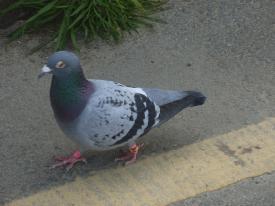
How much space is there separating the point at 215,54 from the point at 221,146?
3.59ft

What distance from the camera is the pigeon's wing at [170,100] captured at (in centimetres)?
414

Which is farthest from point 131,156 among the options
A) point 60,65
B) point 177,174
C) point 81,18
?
point 81,18

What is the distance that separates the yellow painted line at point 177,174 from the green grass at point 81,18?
4.72 ft

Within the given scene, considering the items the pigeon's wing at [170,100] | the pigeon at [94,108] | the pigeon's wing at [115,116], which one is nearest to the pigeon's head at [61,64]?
the pigeon at [94,108]

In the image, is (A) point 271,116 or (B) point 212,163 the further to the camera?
(A) point 271,116

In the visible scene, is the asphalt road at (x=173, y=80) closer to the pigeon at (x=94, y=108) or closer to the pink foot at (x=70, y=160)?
the pink foot at (x=70, y=160)

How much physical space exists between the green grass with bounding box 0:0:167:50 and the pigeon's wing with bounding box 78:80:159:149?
141 centimetres

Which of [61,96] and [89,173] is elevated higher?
[61,96]

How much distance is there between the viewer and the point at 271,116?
179 inches

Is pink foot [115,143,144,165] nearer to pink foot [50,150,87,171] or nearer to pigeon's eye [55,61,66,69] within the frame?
pink foot [50,150,87,171]

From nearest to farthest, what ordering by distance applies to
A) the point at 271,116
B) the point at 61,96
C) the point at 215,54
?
the point at 61,96, the point at 271,116, the point at 215,54

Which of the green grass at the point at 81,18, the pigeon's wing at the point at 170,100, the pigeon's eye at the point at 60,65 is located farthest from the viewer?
the green grass at the point at 81,18

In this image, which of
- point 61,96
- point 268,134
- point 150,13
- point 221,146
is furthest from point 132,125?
point 150,13

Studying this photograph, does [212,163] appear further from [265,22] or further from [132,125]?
[265,22]
